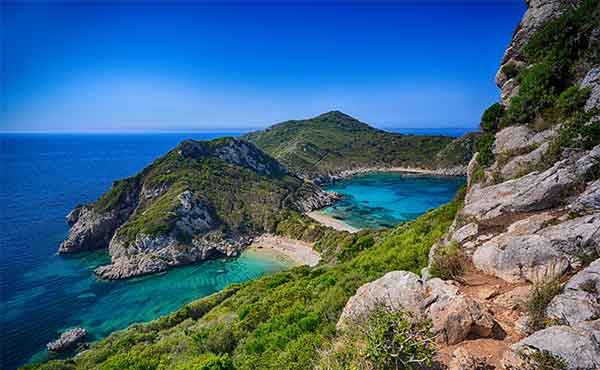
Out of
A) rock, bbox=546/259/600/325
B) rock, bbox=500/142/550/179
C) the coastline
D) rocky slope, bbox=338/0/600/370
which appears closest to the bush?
rocky slope, bbox=338/0/600/370

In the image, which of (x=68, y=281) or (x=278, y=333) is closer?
(x=278, y=333)

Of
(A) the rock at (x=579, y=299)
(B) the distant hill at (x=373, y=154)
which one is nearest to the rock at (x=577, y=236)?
(A) the rock at (x=579, y=299)

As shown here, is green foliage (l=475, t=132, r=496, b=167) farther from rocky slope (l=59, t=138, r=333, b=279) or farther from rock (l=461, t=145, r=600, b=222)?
rocky slope (l=59, t=138, r=333, b=279)

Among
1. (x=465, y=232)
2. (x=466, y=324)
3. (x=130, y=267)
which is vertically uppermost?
(x=465, y=232)

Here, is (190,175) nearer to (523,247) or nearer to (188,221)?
(188,221)

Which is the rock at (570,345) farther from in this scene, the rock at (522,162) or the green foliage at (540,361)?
the rock at (522,162)

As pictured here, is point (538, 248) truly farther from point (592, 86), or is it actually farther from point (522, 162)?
point (592, 86)

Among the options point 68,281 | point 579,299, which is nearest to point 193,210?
point 68,281
